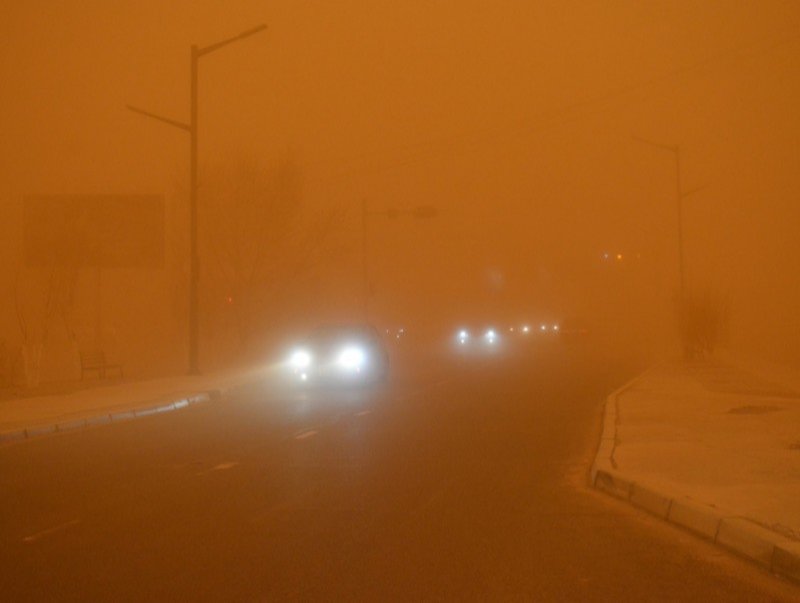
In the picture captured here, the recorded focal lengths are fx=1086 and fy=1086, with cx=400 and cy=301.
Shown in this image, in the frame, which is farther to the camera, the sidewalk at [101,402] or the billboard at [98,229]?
the billboard at [98,229]

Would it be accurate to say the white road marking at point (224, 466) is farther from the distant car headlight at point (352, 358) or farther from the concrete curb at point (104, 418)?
the distant car headlight at point (352, 358)

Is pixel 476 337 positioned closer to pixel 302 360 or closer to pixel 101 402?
pixel 302 360

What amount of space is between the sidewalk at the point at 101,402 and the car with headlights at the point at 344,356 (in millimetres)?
2207

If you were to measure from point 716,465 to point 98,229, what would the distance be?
38.5 metres

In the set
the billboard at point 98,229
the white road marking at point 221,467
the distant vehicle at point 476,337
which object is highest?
the billboard at point 98,229

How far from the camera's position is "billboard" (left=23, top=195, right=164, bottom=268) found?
154 ft

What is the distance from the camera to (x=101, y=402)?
2525 centimetres

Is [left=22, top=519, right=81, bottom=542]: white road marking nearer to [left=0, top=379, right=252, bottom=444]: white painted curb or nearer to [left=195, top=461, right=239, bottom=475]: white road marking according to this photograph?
[left=195, top=461, right=239, bottom=475]: white road marking

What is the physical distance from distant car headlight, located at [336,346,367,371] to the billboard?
17.3m

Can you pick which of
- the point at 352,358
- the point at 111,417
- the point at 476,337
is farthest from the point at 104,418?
the point at 476,337

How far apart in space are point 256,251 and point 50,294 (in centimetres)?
1053

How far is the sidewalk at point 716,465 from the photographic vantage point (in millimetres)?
9453

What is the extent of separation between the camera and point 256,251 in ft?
163

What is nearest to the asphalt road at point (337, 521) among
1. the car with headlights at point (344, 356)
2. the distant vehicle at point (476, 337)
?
the car with headlights at point (344, 356)
